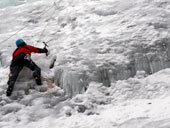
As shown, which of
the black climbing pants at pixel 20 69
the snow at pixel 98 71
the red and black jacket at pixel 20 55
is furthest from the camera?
the red and black jacket at pixel 20 55

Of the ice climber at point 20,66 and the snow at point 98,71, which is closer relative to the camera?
the snow at point 98,71

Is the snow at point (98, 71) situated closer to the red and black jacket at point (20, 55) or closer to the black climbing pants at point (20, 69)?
the black climbing pants at point (20, 69)

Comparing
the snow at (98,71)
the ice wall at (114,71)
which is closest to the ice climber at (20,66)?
the snow at (98,71)

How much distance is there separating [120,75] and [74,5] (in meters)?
3.82

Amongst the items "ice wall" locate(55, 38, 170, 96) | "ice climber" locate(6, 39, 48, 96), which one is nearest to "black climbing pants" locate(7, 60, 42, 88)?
"ice climber" locate(6, 39, 48, 96)

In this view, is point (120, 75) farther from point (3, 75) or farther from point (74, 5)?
point (74, 5)

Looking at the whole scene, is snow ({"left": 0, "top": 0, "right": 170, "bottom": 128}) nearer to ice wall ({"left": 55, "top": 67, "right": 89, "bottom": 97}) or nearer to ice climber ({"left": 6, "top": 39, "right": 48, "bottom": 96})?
ice wall ({"left": 55, "top": 67, "right": 89, "bottom": 97})

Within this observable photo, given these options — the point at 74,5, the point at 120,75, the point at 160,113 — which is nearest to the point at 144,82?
the point at 120,75

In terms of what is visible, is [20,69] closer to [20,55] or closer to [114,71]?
[20,55]

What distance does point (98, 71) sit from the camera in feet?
12.9

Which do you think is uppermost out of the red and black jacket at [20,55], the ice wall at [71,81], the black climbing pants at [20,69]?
the red and black jacket at [20,55]

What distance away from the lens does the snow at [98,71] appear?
309 cm

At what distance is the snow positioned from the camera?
309 cm

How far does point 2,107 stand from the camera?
3479mm
